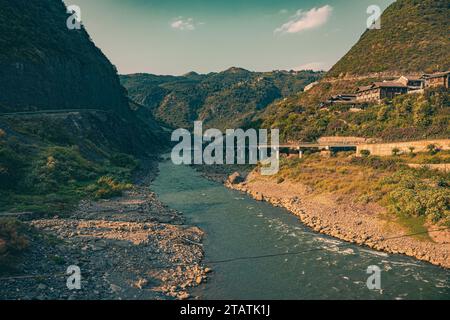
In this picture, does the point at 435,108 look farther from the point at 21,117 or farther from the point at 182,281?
the point at 21,117

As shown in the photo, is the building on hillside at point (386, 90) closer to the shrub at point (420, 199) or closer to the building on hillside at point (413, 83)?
the building on hillside at point (413, 83)

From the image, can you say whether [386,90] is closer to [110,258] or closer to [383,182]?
[383,182]

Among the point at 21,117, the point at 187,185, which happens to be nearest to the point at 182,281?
the point at 187,185

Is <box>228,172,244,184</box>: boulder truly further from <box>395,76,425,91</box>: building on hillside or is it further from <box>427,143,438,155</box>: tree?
<box>395,76,425,91</box>: building on hillside

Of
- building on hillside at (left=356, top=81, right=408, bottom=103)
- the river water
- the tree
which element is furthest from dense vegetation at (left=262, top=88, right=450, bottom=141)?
the river water

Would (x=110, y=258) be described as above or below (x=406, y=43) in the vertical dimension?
below

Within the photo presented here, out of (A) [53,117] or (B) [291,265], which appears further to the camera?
(A) [53,117]

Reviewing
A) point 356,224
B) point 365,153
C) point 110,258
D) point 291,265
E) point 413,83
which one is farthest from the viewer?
point 413,83

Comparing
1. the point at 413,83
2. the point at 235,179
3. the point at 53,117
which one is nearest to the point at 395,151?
the point at 235,179
